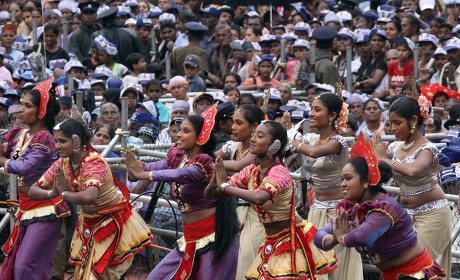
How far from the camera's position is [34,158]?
10758mm

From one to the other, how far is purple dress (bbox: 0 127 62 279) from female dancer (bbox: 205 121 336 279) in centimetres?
195

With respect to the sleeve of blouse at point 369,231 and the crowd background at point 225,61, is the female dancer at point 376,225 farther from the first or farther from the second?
the crowd background at point 225,61

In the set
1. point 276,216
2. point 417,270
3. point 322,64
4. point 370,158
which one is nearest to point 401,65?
point 322,64

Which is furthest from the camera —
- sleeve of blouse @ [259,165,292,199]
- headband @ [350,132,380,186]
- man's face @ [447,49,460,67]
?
man's face @ [447,49,460,67]

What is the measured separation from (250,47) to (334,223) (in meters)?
8.96

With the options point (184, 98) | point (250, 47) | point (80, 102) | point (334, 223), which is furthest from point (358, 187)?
point (250, 47)

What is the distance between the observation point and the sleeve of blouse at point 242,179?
373 inches

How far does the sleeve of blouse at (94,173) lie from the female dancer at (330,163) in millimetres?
1577

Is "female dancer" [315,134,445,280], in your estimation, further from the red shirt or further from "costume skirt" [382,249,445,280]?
the red shirt

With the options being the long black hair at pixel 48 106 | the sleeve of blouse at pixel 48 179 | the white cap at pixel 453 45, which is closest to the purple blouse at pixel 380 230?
the sleeve of blouse at pixel 48 179

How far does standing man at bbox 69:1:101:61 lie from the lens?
1873 centimetres

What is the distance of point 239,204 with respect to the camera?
10.8m

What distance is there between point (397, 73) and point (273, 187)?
6.81m

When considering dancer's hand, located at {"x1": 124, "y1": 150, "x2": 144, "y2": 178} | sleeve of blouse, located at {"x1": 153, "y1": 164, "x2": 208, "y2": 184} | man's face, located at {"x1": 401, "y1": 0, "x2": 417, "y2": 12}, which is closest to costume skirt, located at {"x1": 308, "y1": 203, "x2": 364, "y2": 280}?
sleeve of blouse, located at {"x1": 153, "y1": 164, "x2": 208, "y2": 184}
